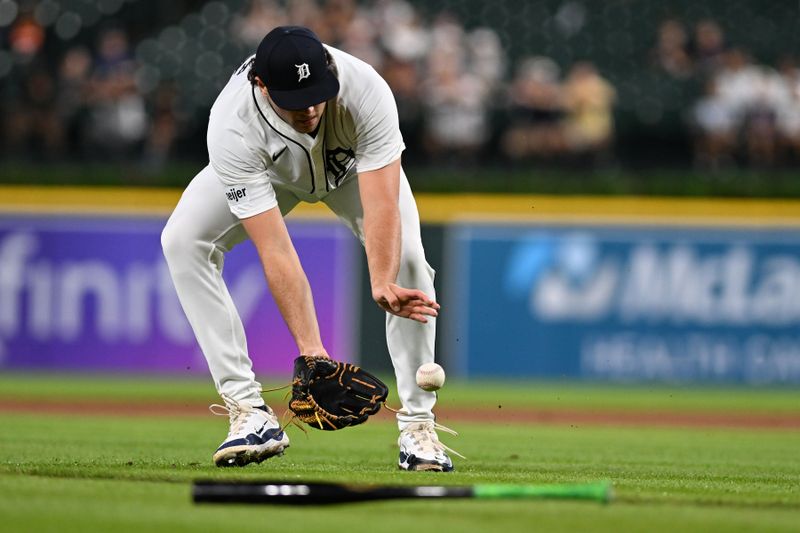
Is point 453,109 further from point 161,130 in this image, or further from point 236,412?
point 236,412

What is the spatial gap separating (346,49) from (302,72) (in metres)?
8.79

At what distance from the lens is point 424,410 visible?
5.45 metres

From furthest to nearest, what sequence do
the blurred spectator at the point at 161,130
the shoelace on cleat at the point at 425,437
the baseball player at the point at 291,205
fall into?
the blurred spectator at the point at 161,130
the shoelace on cleat at the point at 425,437
the baseball player at the point at 291,205

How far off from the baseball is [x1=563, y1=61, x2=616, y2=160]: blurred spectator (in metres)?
8.50

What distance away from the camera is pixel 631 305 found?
12828mm

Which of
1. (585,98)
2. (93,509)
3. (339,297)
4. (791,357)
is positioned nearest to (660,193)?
(585,98)

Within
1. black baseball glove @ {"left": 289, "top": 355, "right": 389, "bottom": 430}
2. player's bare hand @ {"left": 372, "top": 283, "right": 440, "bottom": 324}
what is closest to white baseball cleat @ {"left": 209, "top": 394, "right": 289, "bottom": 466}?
black baseball glove @ {"left": 289, "top": 355, "right": 389, "bottom": 430}

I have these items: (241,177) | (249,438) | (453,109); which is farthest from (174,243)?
(453,109)

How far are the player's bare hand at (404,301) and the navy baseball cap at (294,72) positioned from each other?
751 millimetres

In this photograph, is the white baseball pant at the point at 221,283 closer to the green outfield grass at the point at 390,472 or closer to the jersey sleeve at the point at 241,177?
the jersey sleeve at the point at 241,177

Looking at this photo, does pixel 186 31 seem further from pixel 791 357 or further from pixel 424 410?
pixel 424 410

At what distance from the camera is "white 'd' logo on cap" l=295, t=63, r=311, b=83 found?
15.4 feet

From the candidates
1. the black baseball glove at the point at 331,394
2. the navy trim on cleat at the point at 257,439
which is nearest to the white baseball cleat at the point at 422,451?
the black baseball glove at the point at 331,394

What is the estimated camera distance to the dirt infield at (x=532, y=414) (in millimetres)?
9398
